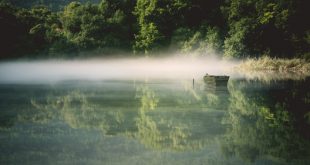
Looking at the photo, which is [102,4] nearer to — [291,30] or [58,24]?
[58,24]

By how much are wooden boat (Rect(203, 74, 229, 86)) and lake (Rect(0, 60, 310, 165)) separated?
2.25m

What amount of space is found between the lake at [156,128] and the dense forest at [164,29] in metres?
30.0

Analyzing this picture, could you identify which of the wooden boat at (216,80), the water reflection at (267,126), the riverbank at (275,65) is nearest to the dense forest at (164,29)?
the riverbank at (275,65)

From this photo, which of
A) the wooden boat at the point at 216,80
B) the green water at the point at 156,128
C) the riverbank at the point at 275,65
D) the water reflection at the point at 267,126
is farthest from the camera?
the riverbank at the point at 275,65

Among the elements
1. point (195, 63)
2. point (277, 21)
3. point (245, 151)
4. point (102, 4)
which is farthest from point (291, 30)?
point (245, 151)

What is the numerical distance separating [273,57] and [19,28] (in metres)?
39.1

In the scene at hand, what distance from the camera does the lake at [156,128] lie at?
464 inches

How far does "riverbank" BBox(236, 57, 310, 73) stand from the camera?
51850mm

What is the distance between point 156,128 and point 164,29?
51606mm

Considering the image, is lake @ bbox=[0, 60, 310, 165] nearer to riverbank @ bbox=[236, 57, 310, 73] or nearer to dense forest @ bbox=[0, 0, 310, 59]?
riverbank @ bbox=[236, 57, 310, 73]

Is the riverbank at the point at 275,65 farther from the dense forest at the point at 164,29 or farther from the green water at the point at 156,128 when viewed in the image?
the green water at the point at 156,128

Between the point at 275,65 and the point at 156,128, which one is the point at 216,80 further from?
the point at 275,65

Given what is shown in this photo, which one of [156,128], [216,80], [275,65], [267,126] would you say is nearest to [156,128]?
[156,128]

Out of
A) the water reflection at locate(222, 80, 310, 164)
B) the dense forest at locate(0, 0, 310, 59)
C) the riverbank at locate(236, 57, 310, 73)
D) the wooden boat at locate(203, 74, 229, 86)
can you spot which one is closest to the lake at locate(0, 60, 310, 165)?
the water reflection at locate(222, 80, 310, 164)
